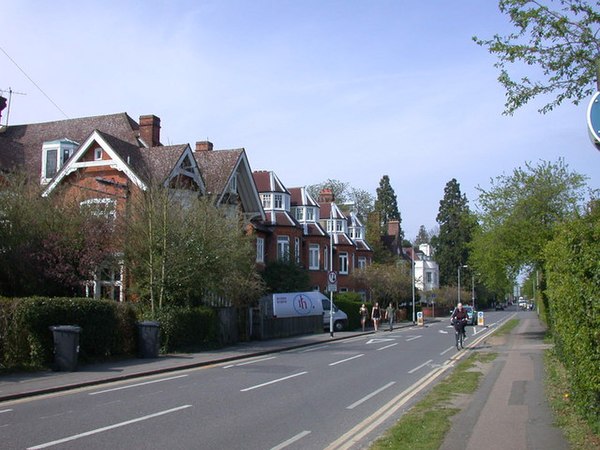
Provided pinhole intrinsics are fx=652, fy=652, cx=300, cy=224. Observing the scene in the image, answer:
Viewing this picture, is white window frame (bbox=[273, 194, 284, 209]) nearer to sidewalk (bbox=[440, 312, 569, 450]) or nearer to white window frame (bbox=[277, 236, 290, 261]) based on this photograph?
white window frame (bbox=[277, 236, 290, 261])

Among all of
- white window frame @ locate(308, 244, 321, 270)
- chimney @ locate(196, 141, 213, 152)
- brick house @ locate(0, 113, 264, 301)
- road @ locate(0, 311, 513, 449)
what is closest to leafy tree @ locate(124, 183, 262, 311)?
brick house @ locate(0, 113, 264, 301)

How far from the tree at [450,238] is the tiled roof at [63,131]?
67.9m

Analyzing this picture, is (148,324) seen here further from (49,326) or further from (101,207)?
(101,207)

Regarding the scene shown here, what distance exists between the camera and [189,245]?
2319 centimetres

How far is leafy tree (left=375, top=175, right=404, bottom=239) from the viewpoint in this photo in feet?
326

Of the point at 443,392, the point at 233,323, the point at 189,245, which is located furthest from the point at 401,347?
the point at 443,392

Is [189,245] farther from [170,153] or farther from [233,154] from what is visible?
[233,154]

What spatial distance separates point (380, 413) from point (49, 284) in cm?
1528

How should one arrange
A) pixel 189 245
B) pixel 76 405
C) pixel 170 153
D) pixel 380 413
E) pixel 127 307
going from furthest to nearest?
pixel 170 153
pixel 189 245
pixel 127 307
pixel 76 405
pixel 380 413

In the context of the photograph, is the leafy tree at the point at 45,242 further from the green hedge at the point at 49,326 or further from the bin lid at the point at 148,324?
the bin lid at the point at 148,324

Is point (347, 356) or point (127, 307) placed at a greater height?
point (127, 307)

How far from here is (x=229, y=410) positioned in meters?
11.0

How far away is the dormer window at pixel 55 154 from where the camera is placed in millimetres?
34125

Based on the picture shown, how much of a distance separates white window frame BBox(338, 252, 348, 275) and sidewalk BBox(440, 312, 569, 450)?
46.1 meters
